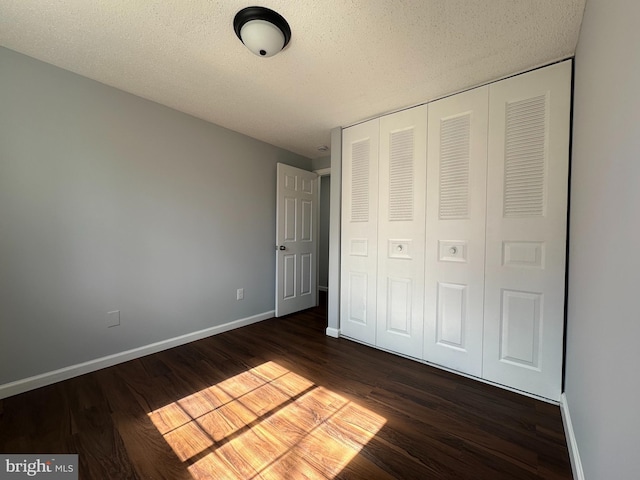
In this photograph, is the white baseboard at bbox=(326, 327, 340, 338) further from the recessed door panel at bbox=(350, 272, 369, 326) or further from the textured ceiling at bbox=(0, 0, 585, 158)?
the textured ceiling at bbox=(0, 0, 585, 158)

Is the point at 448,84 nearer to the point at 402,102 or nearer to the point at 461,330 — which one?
the point at 402,102

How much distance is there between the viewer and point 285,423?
1516mm

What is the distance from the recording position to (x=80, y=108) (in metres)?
1.97

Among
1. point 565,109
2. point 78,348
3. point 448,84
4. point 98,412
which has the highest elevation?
point 448,84

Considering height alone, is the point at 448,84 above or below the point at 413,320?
above

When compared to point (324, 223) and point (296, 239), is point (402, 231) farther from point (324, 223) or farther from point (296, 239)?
point (324, 223)

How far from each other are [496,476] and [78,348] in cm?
288

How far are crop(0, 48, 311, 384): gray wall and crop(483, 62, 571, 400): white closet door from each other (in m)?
2.61

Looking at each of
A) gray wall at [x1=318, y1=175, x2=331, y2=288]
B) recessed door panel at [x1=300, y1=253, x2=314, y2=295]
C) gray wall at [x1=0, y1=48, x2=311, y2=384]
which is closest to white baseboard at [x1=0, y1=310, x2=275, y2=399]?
gray wall at [x1=0, y1=48, x2=311, y2=384]

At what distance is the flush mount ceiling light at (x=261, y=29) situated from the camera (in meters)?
1.37

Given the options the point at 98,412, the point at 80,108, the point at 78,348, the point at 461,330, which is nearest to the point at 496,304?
the point at 461,330

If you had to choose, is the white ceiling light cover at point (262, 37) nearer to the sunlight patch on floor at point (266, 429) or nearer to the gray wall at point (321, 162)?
the sunlight patch on floor at point (266, 429)

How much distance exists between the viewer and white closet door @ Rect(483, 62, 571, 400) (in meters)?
1.66

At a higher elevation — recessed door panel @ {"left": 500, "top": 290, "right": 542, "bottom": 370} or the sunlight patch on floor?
recessed door panel @ {"left": 500, "top": 290, "right": 542, "bottom": 370}
